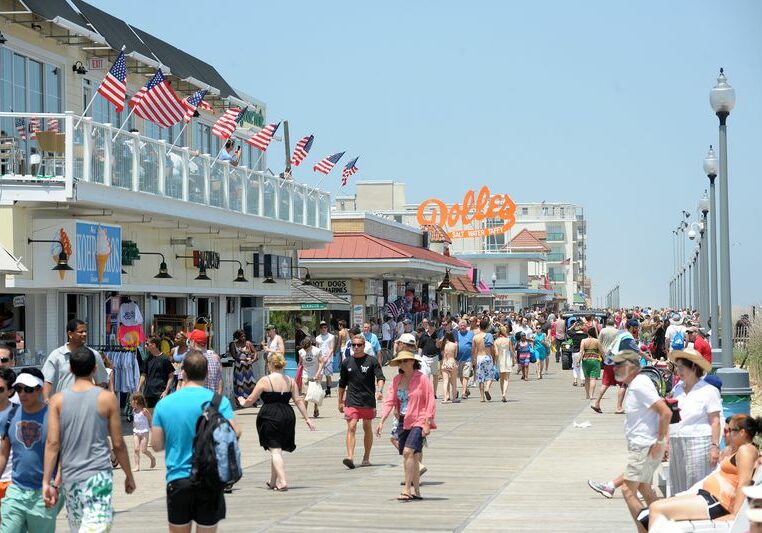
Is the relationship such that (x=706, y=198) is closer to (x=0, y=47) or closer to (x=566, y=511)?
(x=0, y=47)

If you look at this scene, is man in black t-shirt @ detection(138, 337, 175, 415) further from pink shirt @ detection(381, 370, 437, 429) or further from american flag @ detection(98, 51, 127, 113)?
pink shirt @ detection(381, 370, 437, 429)

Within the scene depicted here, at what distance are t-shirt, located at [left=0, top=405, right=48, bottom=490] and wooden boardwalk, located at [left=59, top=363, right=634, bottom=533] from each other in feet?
11.2

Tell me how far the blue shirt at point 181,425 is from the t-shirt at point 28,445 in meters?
0.74

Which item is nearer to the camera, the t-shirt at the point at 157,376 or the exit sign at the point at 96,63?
the t-shirt at the point at 157,376

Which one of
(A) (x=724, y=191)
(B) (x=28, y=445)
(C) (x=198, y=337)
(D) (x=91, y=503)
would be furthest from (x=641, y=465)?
(C) (x=198, y=337)

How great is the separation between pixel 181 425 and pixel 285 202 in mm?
22900

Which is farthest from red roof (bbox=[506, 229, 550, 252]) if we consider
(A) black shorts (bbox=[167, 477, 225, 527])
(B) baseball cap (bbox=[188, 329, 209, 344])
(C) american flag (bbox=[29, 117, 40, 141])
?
(A) black shorts (bbox=[167, 477, 225, 527])

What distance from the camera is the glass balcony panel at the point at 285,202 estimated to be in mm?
30562

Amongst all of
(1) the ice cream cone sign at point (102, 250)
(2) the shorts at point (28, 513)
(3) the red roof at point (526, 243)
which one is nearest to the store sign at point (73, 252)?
(1) the ice cream cone sign at point (102, 250)

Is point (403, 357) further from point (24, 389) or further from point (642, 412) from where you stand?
point (24, 389)

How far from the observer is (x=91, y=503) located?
8.02 m

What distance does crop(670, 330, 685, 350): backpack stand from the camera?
65.5 feet

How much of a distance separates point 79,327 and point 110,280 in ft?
33.2

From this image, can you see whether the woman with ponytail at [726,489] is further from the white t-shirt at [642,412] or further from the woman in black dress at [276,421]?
the woman in black dress at [276,421]
